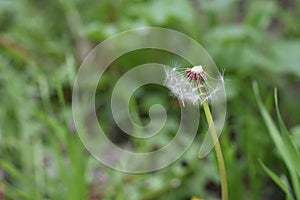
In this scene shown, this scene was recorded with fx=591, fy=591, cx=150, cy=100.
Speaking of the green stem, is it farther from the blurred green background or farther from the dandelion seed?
the blurred green background

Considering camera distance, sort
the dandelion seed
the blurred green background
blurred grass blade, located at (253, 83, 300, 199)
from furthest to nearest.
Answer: the blurred green background → blurred grass blade, located at (253, 83, 300, 199) → the dandelion seed

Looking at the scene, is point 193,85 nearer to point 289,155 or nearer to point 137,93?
point 289,155

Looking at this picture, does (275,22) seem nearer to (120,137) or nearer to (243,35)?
(243,35)

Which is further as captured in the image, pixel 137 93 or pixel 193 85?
pixel 137 93

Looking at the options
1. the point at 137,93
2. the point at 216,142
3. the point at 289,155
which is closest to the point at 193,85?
the point at 216,142

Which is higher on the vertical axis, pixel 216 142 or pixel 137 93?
pixel 137 93

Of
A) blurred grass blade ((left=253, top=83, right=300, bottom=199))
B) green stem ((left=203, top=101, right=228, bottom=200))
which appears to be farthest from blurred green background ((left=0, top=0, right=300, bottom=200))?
green stem ((left=203, top=101, right=228, bottom=200))

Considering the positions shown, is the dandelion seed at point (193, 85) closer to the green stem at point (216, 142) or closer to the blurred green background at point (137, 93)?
the green stem at point (216, 142)

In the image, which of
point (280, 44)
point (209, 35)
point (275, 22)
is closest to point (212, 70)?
point (209, 35)
